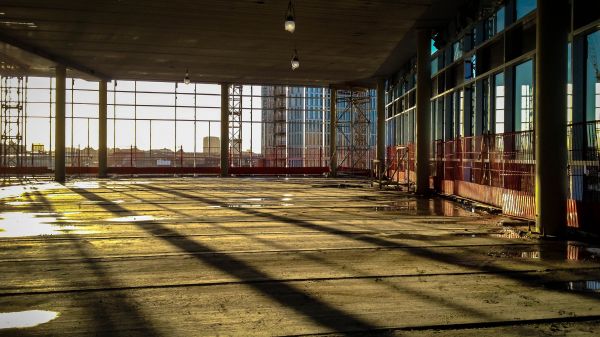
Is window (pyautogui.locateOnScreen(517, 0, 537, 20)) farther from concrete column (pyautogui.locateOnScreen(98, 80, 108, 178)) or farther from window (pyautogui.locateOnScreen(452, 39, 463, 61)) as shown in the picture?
concrete column (pyautogui.locateOnScreen(98, 80, 108, 178))

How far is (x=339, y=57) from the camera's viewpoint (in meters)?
26.0

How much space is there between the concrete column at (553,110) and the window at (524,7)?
17.1 feet

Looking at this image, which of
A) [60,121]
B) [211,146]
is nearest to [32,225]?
[60,121]

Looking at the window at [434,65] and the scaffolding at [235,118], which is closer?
the window at [434,65]

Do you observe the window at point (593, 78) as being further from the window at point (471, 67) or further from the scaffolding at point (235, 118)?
the scaffolding at point (235, 118)

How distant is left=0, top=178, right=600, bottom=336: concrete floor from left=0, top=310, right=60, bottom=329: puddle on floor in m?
0.01

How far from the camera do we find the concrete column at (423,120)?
63.1 feet

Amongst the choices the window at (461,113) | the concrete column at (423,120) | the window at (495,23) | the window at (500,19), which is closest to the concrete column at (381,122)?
the concrete column at (423,120)

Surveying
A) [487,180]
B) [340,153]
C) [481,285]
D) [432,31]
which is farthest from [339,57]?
[481,285]

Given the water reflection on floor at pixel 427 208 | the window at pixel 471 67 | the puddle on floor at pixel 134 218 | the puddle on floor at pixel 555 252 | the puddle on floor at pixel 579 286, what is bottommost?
the puddle on floor at pixel 579 286

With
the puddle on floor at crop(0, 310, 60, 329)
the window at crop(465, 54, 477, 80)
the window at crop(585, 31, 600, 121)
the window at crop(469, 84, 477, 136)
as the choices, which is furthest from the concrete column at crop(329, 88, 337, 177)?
the puddle on floor at crop(0, 310, 60, 329)

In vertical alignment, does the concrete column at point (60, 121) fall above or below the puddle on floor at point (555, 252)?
above

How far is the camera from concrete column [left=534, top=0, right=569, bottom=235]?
843cm

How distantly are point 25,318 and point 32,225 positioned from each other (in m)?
6.46
